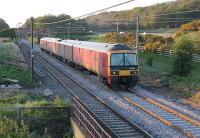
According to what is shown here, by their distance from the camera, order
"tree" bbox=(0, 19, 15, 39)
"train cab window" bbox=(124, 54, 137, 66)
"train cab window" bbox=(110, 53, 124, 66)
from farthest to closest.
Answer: "tree" bbox=(0, 19, 15, 39) < "train cab window" bbox=(124, 54, 137, 66) < "train cab window" bbox=(110, 53, 124, 66)

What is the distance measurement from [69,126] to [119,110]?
8.33ft

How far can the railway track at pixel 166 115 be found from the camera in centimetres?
1642

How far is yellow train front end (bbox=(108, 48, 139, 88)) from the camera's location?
2555cm

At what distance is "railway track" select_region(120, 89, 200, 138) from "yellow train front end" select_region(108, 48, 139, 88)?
1.79 meters

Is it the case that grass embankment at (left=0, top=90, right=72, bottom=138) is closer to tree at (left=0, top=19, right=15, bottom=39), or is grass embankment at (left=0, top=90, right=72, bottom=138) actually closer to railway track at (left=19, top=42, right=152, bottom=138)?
A: railway track at (left=19, top=42, right=152, bottom=138)

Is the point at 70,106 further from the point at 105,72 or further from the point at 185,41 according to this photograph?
the point at 185,41

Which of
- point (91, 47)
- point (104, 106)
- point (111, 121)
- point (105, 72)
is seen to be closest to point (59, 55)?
point (91, 47)

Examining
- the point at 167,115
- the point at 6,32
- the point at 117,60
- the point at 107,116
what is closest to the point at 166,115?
the point at 167,115

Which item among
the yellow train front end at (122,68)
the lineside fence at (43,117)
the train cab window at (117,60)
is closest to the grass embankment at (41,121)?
the lineside fence at (43,117)

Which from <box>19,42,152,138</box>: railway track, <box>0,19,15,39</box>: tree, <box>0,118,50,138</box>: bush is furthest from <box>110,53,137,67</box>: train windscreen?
<box>0,19,15,39</box>: tree

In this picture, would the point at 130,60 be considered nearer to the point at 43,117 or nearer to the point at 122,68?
the point at 122,68

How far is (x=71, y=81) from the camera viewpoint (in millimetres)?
30531

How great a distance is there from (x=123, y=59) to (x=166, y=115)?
743cm

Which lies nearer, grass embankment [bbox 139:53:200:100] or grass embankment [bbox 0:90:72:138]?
grass embankment [bbox 0:90:72:138]
